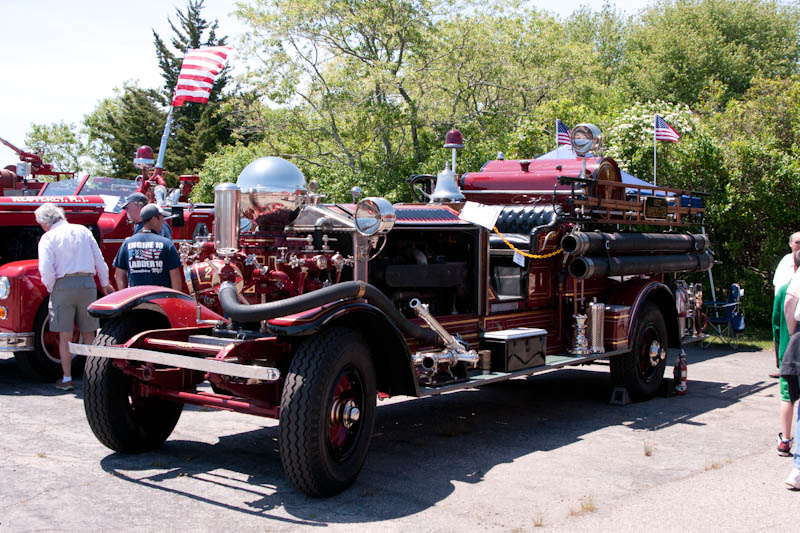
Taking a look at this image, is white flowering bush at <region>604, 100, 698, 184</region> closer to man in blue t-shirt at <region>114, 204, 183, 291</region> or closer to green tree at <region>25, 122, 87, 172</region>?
man in blue t-shirt at <region>114, 204, 183, 291</region>

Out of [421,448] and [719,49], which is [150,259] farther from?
[719,49]

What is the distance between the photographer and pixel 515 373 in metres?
6.04

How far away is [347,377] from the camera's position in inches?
188

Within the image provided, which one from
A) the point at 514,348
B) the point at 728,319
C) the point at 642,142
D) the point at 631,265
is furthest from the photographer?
the point at 642,142

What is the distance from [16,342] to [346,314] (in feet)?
14.8

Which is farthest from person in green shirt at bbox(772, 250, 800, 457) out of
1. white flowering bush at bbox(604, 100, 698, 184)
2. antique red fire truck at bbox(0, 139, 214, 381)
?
white flowering bush at bbox(604, 100, 698, 184)

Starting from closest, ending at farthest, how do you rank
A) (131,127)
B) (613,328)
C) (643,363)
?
1. (613,328)
2. (643,363)
3. (131,127)

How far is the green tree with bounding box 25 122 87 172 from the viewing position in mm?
44156

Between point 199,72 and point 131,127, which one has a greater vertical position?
point 131,127

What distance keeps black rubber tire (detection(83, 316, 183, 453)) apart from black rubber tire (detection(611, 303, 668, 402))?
4179mm

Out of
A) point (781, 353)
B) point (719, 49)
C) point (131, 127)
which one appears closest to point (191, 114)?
point (131, 127)

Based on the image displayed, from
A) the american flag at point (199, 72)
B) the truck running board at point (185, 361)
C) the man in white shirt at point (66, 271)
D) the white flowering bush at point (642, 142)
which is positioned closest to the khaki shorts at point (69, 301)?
the man in white shirt at point (66, 271)

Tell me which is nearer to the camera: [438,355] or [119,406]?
[119,406]

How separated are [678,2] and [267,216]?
125 feet
